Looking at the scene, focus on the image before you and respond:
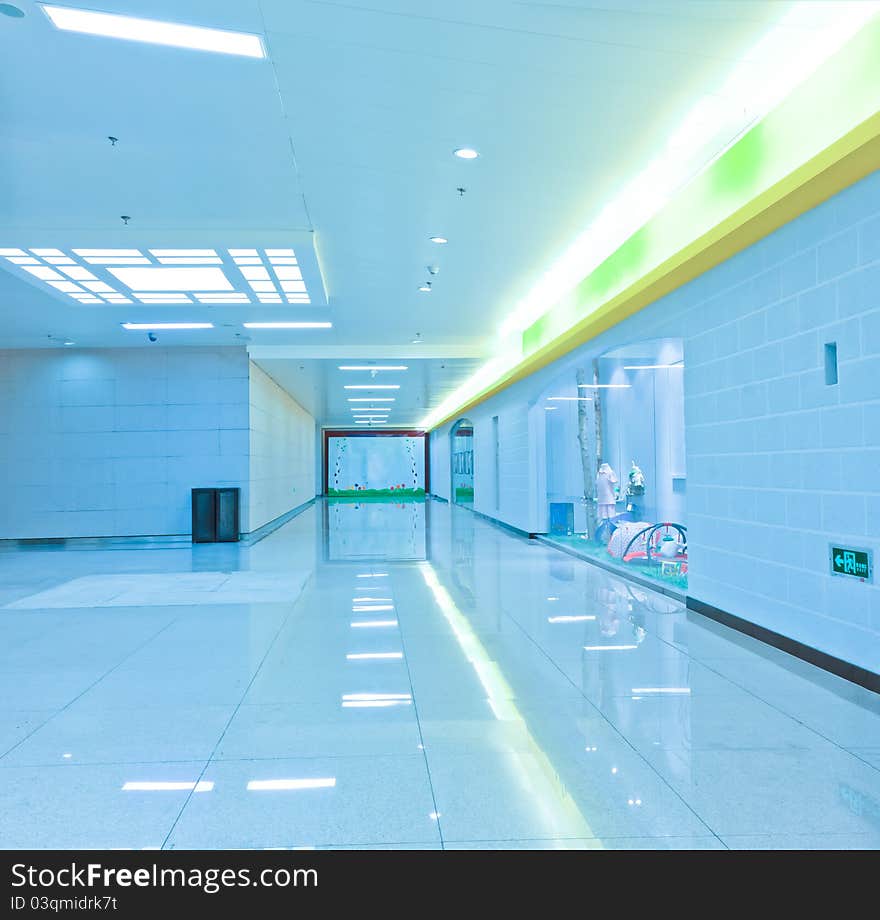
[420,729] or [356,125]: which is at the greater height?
[356,125]

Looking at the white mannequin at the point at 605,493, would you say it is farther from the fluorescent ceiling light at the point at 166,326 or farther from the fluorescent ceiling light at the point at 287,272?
the fluorescent ceiling light at the point at 287,272

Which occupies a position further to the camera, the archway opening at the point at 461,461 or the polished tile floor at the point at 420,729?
the archway opening at the point at 461,461

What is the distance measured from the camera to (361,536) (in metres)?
17.7

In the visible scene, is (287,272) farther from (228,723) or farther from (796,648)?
(796,648)

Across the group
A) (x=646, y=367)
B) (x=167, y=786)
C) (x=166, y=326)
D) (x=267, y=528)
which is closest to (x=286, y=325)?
(x=166, y=326)

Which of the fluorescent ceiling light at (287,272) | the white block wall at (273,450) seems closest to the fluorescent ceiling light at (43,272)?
the fluorescent ceiling light at (287,272)

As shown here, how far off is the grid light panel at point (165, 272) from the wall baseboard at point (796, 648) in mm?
5865

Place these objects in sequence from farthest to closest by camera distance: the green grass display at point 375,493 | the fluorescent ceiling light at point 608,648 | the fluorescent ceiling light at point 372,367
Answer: the green grass display at point 375,493, the fluorescent ceiling light at point 372,367, the fluorescent ceiling light at point 608,648

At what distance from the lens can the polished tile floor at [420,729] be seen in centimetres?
322

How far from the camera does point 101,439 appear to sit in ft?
54.7

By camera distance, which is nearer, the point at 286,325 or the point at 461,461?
the point at 286,325

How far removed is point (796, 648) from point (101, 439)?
1468 cm

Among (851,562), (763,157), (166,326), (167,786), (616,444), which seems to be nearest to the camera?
(167,786)

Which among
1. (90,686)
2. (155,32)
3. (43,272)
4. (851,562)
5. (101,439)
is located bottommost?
(90,686)
